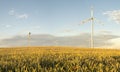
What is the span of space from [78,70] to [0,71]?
3942mm

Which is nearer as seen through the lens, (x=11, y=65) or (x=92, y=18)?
(x=11, y=65)

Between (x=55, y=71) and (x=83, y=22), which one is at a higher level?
(x=83, y=22)

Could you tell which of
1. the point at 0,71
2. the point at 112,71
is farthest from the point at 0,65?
the point at 112,71

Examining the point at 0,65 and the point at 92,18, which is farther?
the point at 92,18

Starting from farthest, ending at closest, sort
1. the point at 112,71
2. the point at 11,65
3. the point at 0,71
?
the point at 11,65 < the point at 112,71 < the point at 0,71

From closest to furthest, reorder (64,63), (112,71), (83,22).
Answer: (112,71)
(64,63)
(83,22)

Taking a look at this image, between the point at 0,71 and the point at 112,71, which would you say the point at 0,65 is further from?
the point at 112,71

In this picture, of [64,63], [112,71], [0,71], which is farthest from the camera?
[64,63]

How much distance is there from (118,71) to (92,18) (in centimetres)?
4840

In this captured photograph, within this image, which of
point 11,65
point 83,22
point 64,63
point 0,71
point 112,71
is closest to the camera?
point 0,71

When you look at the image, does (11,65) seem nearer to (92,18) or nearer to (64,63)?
(64,63)

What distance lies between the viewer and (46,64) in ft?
53.8

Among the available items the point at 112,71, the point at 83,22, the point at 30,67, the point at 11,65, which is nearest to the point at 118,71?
the point at 112,71

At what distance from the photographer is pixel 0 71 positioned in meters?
13.5
